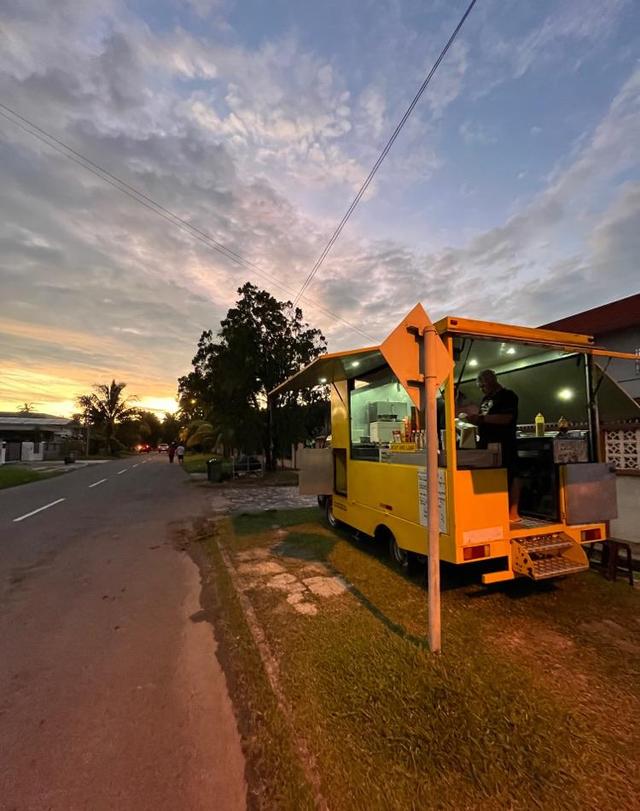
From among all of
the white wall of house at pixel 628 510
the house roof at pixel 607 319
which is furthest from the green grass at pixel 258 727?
the house roof at pixel 607 319

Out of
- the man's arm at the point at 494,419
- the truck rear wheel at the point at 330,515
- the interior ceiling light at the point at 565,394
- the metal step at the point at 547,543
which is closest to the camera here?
the metal step at the point at 547,543

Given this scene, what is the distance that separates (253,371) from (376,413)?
13.4m

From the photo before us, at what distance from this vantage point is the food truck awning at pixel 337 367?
5.41 metres

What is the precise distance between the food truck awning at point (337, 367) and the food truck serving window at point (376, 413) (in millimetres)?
226

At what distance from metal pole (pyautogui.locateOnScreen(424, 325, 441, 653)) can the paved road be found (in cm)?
167

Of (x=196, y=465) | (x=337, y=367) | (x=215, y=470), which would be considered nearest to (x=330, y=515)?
(x=337, y=367)

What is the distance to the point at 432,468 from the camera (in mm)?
3111

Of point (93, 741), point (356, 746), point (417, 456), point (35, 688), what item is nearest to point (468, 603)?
point (417, 456)

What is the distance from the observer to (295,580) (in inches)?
203

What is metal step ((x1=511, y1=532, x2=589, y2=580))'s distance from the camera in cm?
405

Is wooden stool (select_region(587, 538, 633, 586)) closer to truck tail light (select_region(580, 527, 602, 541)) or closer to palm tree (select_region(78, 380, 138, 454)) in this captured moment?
truck tail light (select_region(580, 527, 602, 541))

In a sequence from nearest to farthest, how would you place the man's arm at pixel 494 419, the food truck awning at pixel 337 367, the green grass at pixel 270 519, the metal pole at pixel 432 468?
the metal pole at pixel 432 468 < the man's arm at pixel 494 419 < the food truck awning at pixel 337 367 < the green grass at pixel 270 519

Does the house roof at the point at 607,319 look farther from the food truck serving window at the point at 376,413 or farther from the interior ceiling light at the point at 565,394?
the food truck serving window at the point at 376,413

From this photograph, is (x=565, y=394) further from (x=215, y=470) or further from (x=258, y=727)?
(x=215, y=470)
